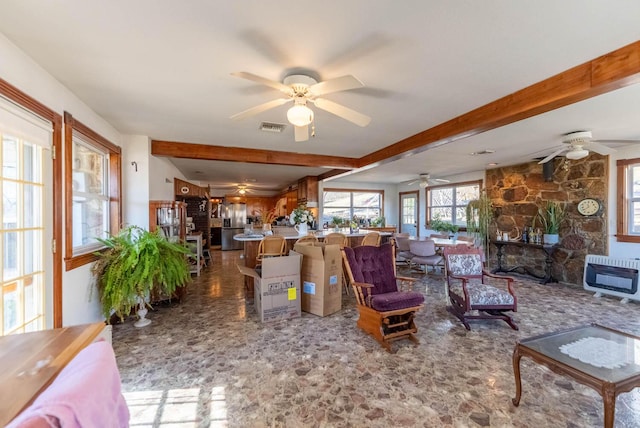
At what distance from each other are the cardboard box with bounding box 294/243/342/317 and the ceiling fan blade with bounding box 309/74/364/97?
201 cm

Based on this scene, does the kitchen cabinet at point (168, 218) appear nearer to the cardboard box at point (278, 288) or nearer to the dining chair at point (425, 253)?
the cardboard box at point (278, 288)

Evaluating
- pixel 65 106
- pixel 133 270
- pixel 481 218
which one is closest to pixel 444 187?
pixel 481 218

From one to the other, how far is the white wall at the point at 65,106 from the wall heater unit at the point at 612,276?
22.7ft

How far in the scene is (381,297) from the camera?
290cm

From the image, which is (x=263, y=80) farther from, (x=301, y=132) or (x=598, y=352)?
(x=598, y=352)

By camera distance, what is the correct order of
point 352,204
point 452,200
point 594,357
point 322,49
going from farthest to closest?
1. point 352,204
2. point 452,200
3. point 322,49
4. point 594,357

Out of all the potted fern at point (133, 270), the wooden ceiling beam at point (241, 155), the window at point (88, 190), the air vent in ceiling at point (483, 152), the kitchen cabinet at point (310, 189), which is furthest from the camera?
the kitchen cabinet at point (310, 189)

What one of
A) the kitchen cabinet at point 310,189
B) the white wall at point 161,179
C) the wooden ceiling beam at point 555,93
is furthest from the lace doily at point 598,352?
→ the kitchen cabinet at point 310,189

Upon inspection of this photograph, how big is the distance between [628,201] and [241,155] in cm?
638

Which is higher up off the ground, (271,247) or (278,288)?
(271,247)

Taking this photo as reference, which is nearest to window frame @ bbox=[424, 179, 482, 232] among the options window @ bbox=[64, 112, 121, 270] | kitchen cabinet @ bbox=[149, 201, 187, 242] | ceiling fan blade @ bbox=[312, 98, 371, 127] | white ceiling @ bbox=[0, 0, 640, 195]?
white ceiling @ bbox=[0, 0, 640, 195]

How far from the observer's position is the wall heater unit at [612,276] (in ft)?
13.3

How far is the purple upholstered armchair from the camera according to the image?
9.23 ft

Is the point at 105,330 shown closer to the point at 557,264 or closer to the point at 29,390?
the point at 29,390
